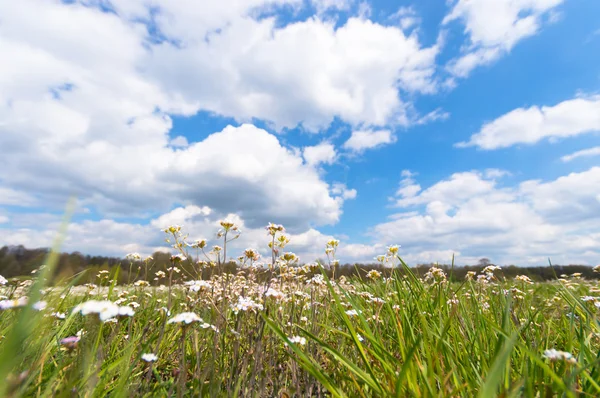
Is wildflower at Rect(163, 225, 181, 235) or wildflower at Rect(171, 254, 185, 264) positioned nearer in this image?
wildflower at Rect(171, 254, 185, 264)

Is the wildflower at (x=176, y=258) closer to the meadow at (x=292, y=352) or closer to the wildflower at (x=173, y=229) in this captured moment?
the meadow at (x=292, y=352)

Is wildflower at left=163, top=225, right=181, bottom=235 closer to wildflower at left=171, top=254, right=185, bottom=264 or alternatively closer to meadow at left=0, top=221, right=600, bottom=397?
meadow at left=0, top=221, right=600, bottom=397

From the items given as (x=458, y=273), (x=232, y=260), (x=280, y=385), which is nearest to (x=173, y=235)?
(x=232, y=260)

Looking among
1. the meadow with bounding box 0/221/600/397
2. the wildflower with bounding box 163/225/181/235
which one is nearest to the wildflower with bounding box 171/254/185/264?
the meadow with bounding box 0/221/600/397

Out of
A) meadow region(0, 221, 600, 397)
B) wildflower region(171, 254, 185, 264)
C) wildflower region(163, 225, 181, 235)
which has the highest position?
wildflower region(163, 225, 181, 235)

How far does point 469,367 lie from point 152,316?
4719 millimetres

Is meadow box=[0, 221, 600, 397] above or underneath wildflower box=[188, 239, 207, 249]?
underneath

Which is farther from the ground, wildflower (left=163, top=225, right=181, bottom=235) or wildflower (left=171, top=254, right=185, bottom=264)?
wildflower (left=163, top=225, right=181, bottom=235)

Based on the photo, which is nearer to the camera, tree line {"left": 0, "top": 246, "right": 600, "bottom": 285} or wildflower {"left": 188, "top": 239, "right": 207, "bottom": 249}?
tree line {"left": 0, "top": 246, "right": 600, "bottom": 285}

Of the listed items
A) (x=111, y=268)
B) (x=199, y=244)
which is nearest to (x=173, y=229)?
(x=199, y=244)

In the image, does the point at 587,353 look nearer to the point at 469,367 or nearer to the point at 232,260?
the point at 469,367

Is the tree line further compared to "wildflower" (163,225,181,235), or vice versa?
"wildflower" (163,225,181,235)

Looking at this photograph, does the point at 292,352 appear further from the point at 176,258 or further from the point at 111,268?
the point at 111,268

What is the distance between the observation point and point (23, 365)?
2.71 meters
